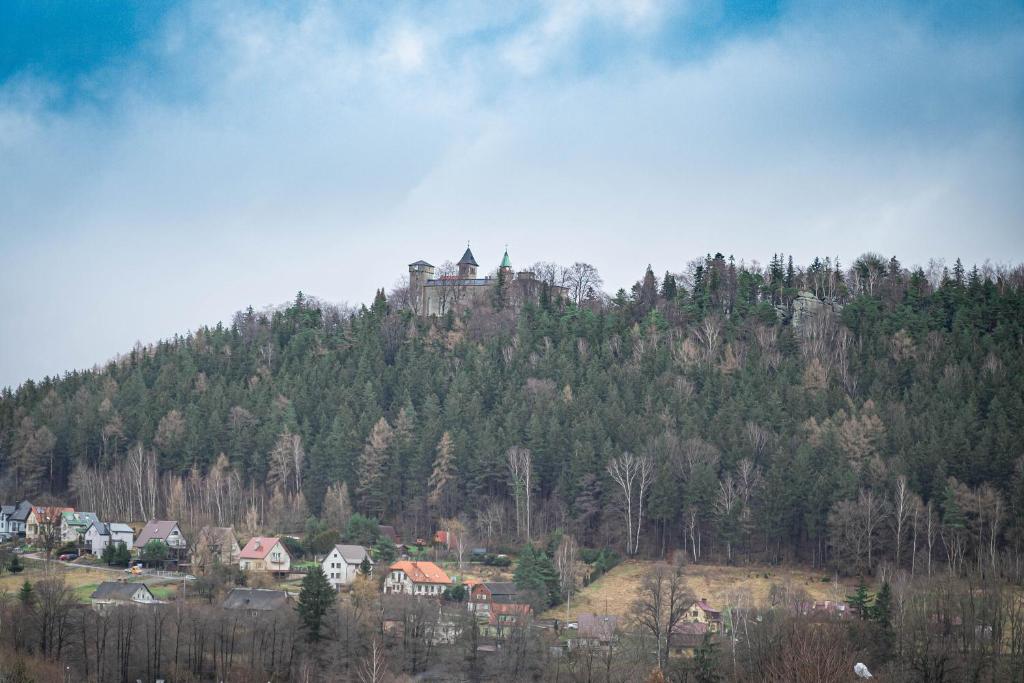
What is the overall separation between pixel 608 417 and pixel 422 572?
1826 cm

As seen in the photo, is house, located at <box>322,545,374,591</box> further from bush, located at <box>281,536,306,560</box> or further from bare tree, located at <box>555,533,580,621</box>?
bare tree, located at <box>555,533,580,621</box>

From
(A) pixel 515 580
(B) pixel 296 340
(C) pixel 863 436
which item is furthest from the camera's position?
(B) pixel 296 340

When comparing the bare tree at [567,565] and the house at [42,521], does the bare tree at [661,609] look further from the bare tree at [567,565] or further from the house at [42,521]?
the house at [42,521]

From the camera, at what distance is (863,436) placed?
6706 cm

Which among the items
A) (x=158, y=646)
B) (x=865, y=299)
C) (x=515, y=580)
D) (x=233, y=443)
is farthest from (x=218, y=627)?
(x=865, y=299)

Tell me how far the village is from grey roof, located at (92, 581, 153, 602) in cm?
5

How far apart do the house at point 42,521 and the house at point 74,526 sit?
0.53 meters

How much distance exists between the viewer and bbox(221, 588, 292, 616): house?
53375 millimetres

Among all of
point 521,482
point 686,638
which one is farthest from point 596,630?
point 521,482

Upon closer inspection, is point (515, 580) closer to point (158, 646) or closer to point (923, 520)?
point (158, 646)

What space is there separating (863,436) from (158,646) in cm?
3914

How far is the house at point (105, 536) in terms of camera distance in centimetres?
6912

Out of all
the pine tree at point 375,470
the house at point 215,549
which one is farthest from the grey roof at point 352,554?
the pine tree at point 375,470

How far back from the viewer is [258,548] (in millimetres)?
63781
